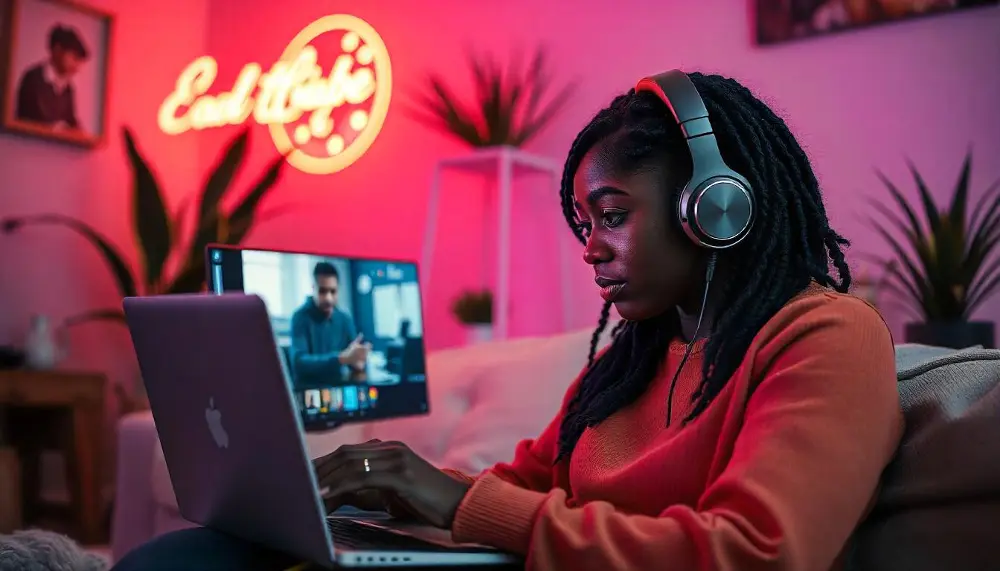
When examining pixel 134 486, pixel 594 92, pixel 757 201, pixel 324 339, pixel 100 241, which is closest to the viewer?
pixel 757 201

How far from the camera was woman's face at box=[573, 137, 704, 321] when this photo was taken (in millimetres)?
1030

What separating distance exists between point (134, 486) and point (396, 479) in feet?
5.04

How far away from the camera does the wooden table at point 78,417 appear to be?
3.44 metres

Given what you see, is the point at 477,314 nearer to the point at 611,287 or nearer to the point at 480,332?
the point at 480,332

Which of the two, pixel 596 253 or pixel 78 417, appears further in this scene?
pixel 78 417

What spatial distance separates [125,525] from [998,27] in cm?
257

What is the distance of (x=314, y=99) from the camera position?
4.17 metres

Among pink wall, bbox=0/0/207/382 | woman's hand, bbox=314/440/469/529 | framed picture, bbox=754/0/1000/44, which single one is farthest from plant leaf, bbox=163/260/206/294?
woman's hand, bbox=314/440/469/529

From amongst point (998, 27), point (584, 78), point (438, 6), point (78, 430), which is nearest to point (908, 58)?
point (998, 27)

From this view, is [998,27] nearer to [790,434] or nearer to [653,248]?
[653,248]

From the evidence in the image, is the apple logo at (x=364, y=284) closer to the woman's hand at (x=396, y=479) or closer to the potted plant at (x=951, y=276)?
the woman's hand at (x=396, y=479)

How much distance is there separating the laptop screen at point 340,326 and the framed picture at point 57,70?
2713mm

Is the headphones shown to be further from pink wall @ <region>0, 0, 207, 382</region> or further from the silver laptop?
pink wall @ <region>0, 0, 207, 382</region>

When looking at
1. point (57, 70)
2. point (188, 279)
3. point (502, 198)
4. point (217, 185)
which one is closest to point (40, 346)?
point (188, 279)
